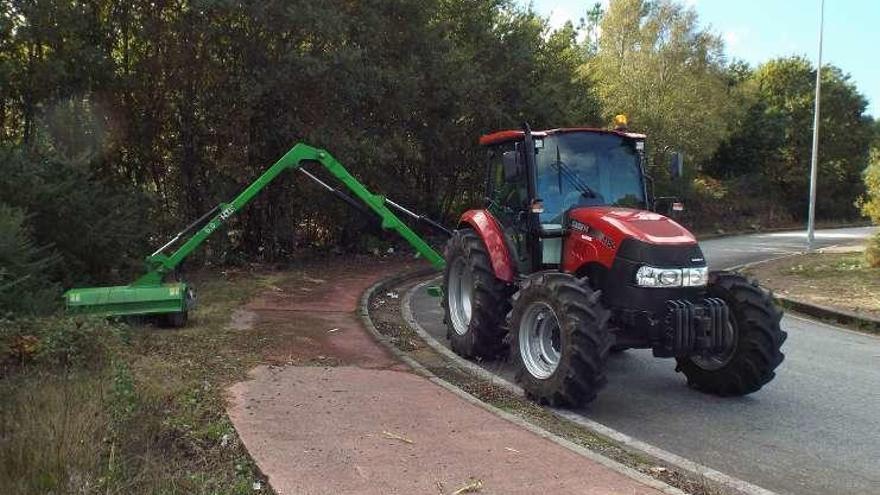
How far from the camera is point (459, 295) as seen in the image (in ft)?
27.9

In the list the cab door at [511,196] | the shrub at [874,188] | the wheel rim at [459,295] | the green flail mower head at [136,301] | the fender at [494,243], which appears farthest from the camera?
the shrub at [874,188]

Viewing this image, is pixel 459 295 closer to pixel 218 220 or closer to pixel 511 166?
pixel 511 166

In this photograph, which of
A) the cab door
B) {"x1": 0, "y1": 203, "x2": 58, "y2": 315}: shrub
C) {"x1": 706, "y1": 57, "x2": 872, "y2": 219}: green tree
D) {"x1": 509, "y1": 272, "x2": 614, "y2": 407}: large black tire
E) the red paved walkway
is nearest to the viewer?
the red paved walkway

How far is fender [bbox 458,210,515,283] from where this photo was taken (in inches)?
291

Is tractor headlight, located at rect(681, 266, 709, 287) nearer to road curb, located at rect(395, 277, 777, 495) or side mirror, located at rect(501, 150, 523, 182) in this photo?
road curb, located at rect(395, 277, 777, 495)

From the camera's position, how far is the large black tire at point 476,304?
7473 millimetres

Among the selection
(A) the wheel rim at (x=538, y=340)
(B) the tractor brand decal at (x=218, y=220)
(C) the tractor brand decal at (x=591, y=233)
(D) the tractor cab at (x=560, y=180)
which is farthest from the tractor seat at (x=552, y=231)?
(B) the tractor brand decal at (x=218, y=220)

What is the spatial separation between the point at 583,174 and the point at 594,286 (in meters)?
1.25

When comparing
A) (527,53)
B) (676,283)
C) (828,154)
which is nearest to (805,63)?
(828,154)

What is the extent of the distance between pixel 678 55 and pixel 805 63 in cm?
1661

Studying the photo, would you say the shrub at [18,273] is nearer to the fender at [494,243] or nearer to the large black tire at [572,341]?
the fender at [494,243]

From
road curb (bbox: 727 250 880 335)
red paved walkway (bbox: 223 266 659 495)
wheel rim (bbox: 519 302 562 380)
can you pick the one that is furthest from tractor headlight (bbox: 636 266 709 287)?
road curb (bbox: 727 250 880 335)

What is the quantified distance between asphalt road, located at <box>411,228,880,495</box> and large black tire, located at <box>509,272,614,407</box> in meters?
0.37

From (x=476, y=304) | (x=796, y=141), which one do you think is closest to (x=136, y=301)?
(x=476, y=304)
